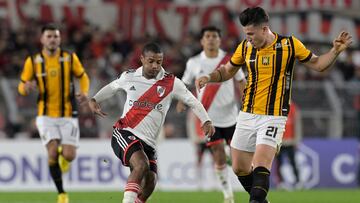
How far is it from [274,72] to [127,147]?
1.81 metres

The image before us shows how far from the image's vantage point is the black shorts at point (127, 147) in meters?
10.7

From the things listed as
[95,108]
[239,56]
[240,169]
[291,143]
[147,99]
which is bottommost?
[291,143]

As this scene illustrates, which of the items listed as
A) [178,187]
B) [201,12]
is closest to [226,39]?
[201,12]

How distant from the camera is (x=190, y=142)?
20.3m

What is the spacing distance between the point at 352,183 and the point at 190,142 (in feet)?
12.3

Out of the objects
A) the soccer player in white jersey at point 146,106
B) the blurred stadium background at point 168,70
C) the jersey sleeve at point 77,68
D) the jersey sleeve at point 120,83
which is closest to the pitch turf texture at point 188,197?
the blurred stadium background at point 168,70

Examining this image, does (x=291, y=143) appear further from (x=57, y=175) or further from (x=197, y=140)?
(x=57, y=175)

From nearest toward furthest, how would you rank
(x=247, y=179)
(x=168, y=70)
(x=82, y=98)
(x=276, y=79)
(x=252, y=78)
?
1. (x=276, y=79)
2. (x=252, y=78)
3. (x=247, y=179)
4. (x=82, y=98)
5. (x=168, y=70)

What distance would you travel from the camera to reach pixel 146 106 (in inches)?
433

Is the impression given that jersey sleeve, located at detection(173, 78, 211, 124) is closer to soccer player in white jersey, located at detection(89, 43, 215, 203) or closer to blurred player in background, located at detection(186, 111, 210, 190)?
soccer player in white jersey, located at detection(89, 43, 215, 203)

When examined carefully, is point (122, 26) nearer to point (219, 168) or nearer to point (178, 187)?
point (178, 187)

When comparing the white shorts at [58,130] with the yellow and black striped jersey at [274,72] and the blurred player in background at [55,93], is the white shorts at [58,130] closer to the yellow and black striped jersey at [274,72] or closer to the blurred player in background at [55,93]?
the blurred player in background at [55,93]

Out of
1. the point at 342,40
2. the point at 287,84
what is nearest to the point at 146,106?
the point at 287,84

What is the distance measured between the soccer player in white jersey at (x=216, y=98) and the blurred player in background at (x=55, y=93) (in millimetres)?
1728
